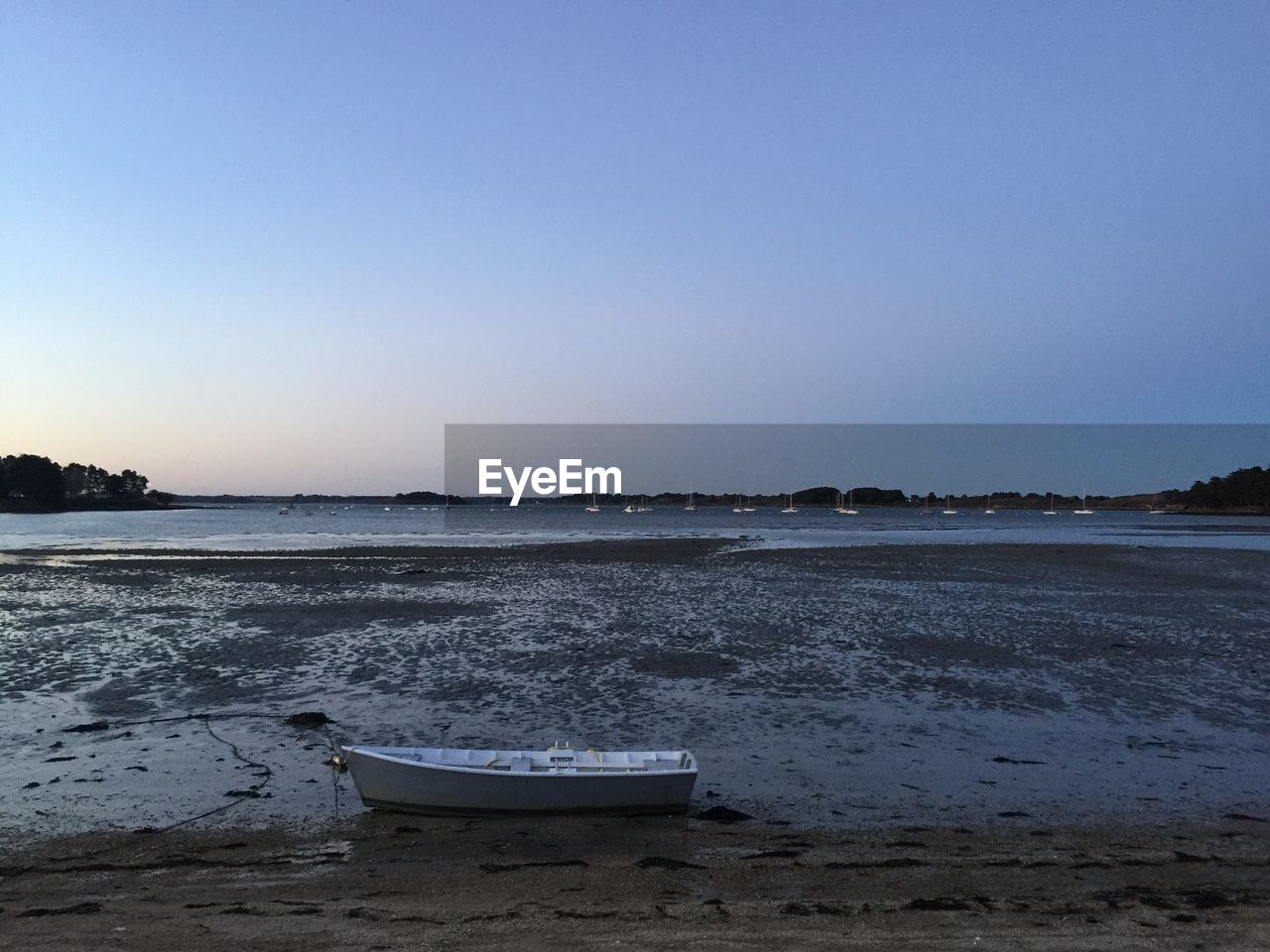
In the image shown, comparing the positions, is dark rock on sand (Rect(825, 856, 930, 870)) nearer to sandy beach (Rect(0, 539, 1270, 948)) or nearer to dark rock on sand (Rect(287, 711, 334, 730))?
sandy beach (Rect(0, 539, 1270, 948))

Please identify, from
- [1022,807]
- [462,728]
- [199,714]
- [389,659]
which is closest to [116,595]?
[389,659]

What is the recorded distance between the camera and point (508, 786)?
928 centimetres

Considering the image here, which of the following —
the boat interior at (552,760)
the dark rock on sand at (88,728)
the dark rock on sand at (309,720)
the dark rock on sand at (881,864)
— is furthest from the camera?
the dark rock on sand at (309,720)

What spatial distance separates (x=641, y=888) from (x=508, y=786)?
2200mm

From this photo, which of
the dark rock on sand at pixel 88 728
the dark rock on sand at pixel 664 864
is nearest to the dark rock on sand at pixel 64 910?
the dark rock on sand at pixel 664 864

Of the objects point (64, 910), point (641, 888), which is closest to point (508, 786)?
point (641, 888)

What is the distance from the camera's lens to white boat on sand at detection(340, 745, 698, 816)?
9242mm

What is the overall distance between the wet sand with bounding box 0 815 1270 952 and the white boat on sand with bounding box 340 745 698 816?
190mm

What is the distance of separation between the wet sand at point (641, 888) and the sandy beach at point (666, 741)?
0.12 ft

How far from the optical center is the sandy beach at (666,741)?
22.8 feet

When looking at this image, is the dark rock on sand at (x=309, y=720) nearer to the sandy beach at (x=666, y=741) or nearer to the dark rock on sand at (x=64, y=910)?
the sandy beach at (x=666, y=741)

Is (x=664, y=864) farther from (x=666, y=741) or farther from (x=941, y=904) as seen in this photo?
(x=666, y=741)

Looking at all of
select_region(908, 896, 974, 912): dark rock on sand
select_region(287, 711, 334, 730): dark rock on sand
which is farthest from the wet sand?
select_region(287, 711, 334, 730): dark rock on sand

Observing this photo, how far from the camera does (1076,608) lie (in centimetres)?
2850
